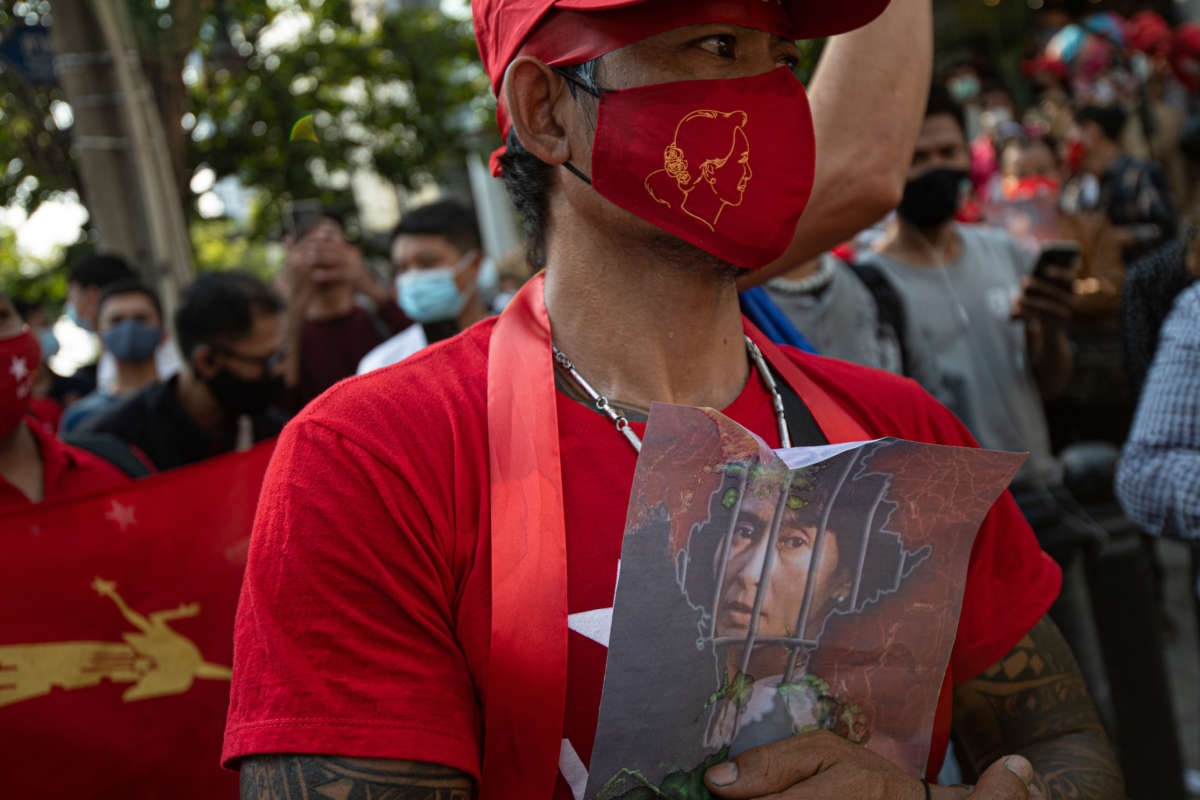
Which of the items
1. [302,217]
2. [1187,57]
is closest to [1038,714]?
[302,217]

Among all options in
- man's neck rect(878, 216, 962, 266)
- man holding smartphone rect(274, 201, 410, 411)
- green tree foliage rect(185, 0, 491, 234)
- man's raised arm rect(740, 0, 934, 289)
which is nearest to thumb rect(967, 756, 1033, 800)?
man's raised arm rect(740, 0, 934, 289)

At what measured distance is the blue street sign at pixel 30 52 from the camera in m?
7.07

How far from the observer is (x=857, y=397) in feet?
5.74

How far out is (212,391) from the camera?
4.19 m

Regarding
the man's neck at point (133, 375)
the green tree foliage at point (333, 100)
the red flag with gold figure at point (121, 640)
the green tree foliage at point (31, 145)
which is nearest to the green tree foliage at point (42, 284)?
the green tree foliage at point (31, 145)

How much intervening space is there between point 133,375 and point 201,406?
153 cm

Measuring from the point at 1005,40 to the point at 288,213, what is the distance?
12683 millimetres

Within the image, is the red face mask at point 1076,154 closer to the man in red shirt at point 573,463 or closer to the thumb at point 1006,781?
the man in red shirt at point 573,463

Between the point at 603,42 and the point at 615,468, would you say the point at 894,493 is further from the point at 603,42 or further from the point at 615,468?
the point at 603,42

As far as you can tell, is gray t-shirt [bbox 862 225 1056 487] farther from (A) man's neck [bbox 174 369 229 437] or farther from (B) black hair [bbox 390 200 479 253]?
(A) man's neck [bbox 174 369 229 437]

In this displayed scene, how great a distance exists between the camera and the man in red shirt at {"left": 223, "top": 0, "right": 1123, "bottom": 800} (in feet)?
4.06

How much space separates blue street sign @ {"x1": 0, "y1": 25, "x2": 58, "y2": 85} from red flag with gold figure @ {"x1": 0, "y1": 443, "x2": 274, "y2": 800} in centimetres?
606

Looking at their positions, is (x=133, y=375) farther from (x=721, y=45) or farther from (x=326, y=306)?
(x=721, y=45)

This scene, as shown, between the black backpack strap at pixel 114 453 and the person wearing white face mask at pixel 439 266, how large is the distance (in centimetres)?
150
